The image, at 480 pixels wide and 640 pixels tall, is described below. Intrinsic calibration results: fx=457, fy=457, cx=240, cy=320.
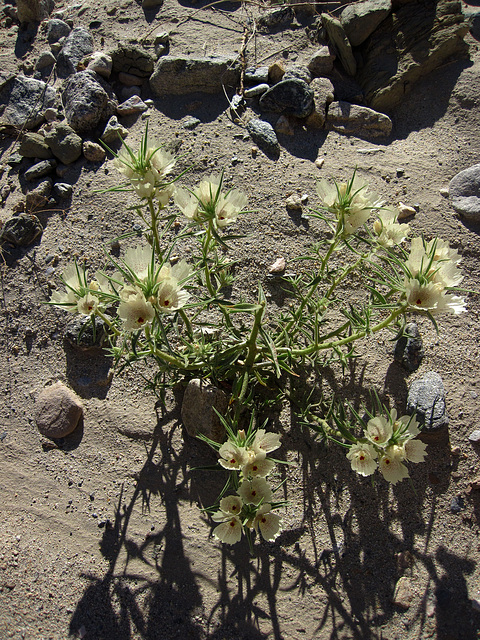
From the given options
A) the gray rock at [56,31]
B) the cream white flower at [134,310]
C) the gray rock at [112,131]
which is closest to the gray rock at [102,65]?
the gray rock at [112,131]

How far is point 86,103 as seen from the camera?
2.93m

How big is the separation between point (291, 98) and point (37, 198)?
5.65ft

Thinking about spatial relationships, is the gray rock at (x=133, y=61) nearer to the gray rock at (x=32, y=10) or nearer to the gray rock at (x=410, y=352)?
the gray rock at (x=32, y=10)

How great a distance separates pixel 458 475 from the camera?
2.06 m

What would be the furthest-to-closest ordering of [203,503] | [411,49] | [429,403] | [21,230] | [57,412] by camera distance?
1. [411,49]
2. [21,230]
3. [57,412]
4. [429,403]
5. [203,503]

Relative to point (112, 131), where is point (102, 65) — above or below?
above

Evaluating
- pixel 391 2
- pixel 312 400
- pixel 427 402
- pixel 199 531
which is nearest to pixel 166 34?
pixel 391 2

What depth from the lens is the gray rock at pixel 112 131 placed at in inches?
115

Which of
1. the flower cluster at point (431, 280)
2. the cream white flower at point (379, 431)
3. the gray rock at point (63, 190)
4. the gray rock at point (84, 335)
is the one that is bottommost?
the cream white flower at point (379, 431)

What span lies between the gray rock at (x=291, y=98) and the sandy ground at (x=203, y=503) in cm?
48

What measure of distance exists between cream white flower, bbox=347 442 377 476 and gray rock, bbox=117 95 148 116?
2.65 metres

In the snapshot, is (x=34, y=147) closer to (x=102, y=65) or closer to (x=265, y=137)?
(x=102, y=65)

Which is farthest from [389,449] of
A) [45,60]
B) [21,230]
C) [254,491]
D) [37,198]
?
[45,60]

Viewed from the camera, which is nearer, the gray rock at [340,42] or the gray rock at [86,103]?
the gray rock at [86,103]
